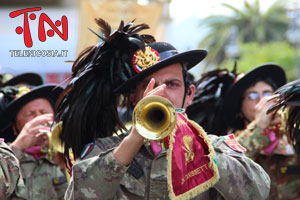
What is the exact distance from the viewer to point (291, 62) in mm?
36844

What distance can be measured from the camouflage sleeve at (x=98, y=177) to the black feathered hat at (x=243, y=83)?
10.4ft

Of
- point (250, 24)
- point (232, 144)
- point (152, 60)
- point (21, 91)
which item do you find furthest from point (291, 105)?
point (250, 24)

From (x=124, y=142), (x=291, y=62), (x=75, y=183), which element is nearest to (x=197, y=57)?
(x=124, y=142)

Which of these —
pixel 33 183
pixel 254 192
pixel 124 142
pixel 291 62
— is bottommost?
pixel 291 62

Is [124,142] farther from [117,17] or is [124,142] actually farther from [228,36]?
[228,36]

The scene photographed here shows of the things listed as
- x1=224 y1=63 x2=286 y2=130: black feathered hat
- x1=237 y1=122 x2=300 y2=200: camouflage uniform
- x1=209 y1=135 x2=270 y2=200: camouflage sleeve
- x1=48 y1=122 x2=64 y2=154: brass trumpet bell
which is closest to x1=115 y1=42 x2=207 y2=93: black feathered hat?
x1=209 y1=135 x2=270 y2=200: camouflage sleeve

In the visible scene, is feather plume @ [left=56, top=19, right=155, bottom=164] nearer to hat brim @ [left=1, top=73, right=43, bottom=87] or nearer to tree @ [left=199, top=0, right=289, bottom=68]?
hat brim @ [left=1, top=73, right=43, bottom=87]

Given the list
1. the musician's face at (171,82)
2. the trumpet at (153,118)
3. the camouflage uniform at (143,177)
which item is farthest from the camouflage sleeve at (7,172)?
the trumpet at (153,118)

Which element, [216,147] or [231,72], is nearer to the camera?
[216,147]

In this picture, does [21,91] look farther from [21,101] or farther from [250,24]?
[250,24]

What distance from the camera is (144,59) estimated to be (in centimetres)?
357

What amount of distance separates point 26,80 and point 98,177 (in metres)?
3.86

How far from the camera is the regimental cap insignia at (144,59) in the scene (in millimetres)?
3555

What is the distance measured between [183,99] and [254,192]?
0.70 metres
